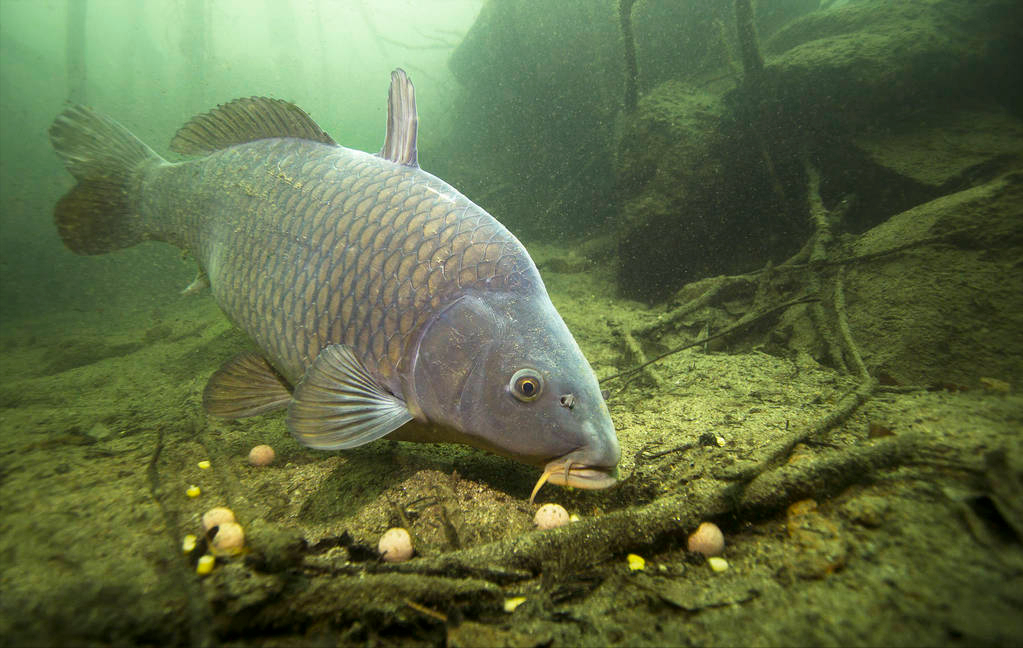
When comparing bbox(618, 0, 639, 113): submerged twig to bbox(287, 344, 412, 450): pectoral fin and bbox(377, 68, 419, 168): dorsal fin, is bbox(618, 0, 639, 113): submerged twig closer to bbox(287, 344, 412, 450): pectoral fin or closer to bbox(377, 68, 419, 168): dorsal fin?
bbox(377, 68, 419, 168): dorsal fin

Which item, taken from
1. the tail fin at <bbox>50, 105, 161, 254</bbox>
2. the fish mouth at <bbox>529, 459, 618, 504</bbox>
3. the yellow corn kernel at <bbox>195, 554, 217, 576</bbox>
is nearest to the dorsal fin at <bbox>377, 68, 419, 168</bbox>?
the fish mouth at <bbox>529, 459, 618, 504</bbox>

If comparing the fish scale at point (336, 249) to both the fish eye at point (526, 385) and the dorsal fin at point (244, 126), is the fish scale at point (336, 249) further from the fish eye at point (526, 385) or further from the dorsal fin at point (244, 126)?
the fish eye at point (526, 385)

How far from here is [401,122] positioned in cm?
243

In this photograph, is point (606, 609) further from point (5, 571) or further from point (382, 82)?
point (382, 82)

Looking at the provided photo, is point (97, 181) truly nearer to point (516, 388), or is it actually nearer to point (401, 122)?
point (401, 122)

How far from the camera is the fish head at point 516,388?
166 cm

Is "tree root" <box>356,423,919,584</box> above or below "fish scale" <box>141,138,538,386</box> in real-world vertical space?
below

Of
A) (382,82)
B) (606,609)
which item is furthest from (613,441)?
(382,82)

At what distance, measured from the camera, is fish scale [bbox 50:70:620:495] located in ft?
5.67

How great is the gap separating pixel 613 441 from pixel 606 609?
0.60m

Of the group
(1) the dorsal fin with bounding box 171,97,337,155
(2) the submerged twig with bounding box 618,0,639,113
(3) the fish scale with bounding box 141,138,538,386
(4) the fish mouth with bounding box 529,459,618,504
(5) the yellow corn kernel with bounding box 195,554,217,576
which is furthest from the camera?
(2) the submerged twig with bounding box 618,0,639,113

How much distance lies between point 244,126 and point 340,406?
8.60ft

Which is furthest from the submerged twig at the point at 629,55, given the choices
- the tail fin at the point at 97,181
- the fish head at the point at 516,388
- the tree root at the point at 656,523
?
the tree root at the point at 656,523

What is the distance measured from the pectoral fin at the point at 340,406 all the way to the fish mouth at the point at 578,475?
2.41 ft
